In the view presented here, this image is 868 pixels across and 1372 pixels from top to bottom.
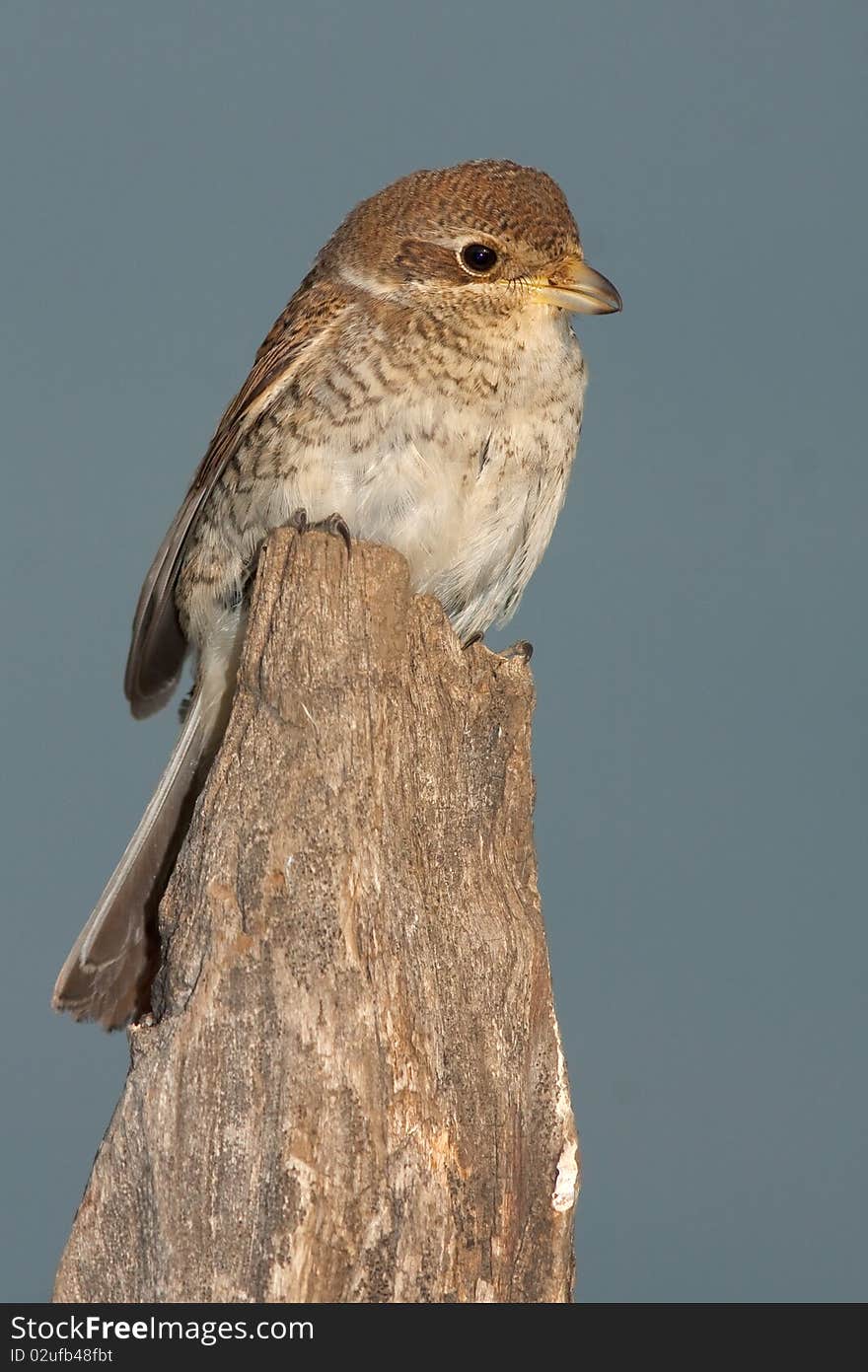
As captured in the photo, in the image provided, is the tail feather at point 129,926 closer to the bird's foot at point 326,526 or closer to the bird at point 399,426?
the bird at point 399,426

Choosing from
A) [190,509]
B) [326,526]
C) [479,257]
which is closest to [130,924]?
[326,526]

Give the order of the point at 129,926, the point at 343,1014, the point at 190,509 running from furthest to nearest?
the point at 190,509
the point at 129,926
the point at 343,1014

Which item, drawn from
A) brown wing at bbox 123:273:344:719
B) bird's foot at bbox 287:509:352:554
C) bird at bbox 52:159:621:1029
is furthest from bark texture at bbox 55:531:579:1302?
brown wing at bbox 123:273:344:719

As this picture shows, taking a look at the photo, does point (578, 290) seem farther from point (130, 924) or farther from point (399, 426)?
point (130, 924)

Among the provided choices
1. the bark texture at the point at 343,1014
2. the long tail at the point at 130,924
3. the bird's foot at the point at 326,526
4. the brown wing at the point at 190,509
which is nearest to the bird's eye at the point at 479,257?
the brown wing at the point at 190,509

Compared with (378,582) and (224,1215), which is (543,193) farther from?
(224,1215)
